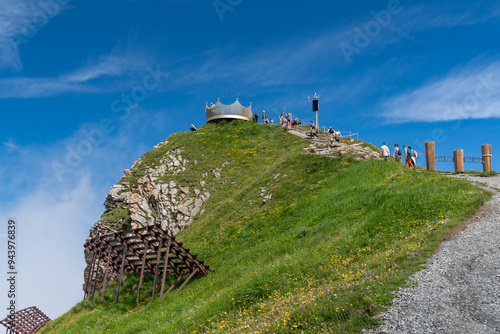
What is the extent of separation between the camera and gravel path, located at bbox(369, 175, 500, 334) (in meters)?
8.78

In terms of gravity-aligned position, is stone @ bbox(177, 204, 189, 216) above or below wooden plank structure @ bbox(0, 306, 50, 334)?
above

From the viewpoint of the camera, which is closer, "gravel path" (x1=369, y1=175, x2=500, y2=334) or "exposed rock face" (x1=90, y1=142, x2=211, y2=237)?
"gravel path" (x1=369, y1=175, x2=500, y2=334)

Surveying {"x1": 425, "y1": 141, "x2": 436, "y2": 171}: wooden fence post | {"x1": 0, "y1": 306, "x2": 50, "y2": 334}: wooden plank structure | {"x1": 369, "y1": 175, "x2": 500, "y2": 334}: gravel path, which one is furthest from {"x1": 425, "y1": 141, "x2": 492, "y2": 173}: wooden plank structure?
{"x1": 0, "y1": 306, "x2": 50, "y2": 334}: wooden plank structure

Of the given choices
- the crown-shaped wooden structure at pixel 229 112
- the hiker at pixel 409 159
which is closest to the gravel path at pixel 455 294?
the hiker at pixel 409 159

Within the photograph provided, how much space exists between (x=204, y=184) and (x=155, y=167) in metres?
10.4

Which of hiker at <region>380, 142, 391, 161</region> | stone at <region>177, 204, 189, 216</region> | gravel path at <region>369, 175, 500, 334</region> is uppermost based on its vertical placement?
hiker at <region>380, 142, 391, 161</region>

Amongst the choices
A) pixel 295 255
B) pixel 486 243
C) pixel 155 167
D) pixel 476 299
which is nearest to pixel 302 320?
pixel 476 299

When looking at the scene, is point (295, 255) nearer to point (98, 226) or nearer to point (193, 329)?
point (193, 329)

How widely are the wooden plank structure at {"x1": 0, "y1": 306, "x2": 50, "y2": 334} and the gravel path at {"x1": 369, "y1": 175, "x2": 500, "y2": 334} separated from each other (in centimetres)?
3281

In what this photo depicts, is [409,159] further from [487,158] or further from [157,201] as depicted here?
[157,201]

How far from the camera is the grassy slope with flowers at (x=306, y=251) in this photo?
1136 centimetres

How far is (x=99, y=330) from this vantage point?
2033 centimetres

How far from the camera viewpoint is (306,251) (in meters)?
18.0

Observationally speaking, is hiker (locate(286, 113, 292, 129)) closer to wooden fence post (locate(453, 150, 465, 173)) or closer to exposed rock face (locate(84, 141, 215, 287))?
exposed rock face (locate(84, 141, 215, 287))
